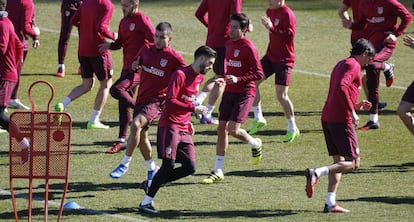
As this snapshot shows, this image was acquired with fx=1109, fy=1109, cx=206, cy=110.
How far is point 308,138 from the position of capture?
59.8 ft

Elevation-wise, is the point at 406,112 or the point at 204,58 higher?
the point at 204,58

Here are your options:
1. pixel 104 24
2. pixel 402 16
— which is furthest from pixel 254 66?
pixel 402 16

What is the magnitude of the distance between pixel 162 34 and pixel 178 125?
1.40 metres

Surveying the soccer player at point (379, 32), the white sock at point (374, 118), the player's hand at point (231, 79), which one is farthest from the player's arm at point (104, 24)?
the white sock at point (374, 118)

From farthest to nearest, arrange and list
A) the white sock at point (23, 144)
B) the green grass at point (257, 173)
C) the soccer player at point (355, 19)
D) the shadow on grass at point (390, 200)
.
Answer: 1. the soccer player at point (355, 19)
2. the shadow on grass at point (390, 200)
3. the green grass at point (257, 173)
4. the white sock at point (23, 144)

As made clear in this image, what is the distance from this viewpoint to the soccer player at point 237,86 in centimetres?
1525

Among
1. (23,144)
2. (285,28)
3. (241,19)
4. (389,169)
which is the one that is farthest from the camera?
(285,28)

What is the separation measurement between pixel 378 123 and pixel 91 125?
16.0 feet

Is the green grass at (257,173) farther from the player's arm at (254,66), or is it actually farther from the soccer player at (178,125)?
the player's arm at (254,66)

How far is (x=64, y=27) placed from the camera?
22688mm

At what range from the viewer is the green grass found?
44.6ft

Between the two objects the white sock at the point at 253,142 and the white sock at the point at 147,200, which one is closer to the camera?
the white sock at the point at 147,200

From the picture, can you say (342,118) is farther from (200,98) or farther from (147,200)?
(200,98)

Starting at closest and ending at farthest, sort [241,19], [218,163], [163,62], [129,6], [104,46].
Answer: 1. [163,62]
2. [241,19]
3. [218,163]
4. [129,6]
5. [104,46]
